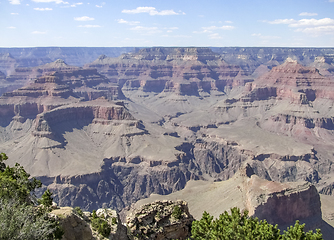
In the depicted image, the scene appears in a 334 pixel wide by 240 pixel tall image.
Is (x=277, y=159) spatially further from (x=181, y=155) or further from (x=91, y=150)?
(x=91, y=150)

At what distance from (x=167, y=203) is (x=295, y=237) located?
19094 millimetres

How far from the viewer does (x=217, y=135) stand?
18900 cm

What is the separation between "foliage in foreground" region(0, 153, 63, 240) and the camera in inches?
950

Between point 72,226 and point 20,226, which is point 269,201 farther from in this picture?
point 20,226

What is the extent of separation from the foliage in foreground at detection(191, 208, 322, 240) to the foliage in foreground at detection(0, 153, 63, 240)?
1261cm

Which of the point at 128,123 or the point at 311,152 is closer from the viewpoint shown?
the point at 311,152

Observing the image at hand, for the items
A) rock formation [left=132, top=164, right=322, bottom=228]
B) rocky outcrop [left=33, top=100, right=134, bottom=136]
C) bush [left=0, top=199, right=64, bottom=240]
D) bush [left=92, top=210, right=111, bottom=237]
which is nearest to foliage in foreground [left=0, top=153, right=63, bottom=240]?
bush [left=0, top=199, right=64, bottom=240]

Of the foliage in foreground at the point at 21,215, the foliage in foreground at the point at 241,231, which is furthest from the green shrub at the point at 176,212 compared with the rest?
the foliage in foreground at the point at 21,215

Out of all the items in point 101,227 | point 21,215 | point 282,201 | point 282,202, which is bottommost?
point 282,202

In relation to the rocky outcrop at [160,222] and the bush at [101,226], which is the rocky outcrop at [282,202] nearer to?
the rocky outcrop at [160,222]

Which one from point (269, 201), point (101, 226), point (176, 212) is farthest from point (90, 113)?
point (101, 226)

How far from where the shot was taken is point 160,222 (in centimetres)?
4297

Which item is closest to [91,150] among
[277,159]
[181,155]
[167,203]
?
[181,155]

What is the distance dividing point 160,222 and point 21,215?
20.7 meters
